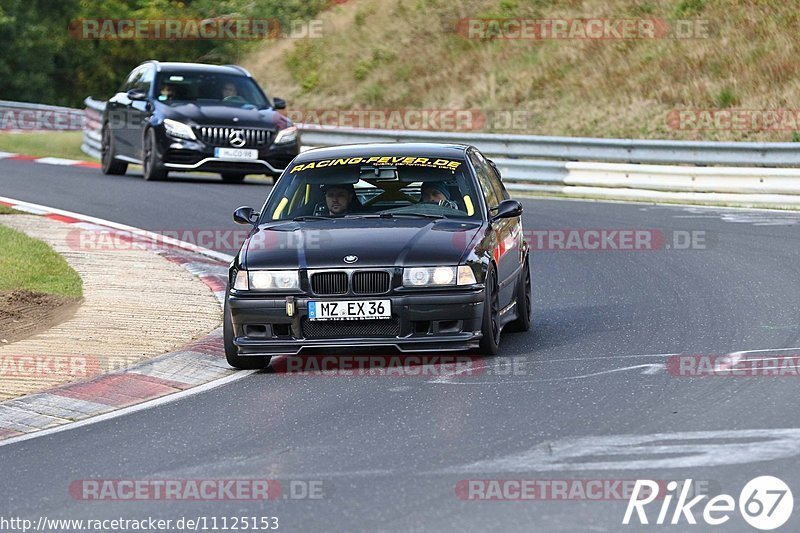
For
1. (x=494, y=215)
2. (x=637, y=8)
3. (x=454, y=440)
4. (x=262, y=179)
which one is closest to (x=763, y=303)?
(x=494, y=215)

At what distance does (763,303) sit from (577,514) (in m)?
6.79

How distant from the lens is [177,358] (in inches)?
419

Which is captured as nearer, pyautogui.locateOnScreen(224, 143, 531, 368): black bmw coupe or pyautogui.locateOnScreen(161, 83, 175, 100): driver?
pyautogui.locateOnScreen(224, 143, 531, 368): black bmw coupe

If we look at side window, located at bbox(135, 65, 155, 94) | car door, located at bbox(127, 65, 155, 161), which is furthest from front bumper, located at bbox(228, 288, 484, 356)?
side window, located at bbox(135, 65, 155, 94)

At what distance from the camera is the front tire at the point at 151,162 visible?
76.3ft

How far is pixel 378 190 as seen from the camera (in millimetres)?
11234

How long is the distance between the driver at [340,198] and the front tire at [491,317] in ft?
3.94

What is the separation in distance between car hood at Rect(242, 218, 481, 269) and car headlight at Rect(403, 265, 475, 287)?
4 centimetres

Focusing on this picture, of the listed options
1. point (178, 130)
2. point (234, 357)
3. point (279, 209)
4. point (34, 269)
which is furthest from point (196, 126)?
point (234, 357)

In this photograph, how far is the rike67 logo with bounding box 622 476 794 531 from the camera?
616 cm

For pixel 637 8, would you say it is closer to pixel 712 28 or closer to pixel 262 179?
pixel 712 28

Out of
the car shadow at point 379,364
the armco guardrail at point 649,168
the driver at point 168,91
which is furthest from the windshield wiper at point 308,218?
the driver at point 168,91

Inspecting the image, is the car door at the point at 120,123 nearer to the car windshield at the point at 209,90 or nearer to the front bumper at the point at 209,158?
the car windshield at the point at 209,90

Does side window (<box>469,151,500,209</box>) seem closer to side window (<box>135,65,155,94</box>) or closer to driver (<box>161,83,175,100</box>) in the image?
driver (<box>161,83,175,100</box>)
